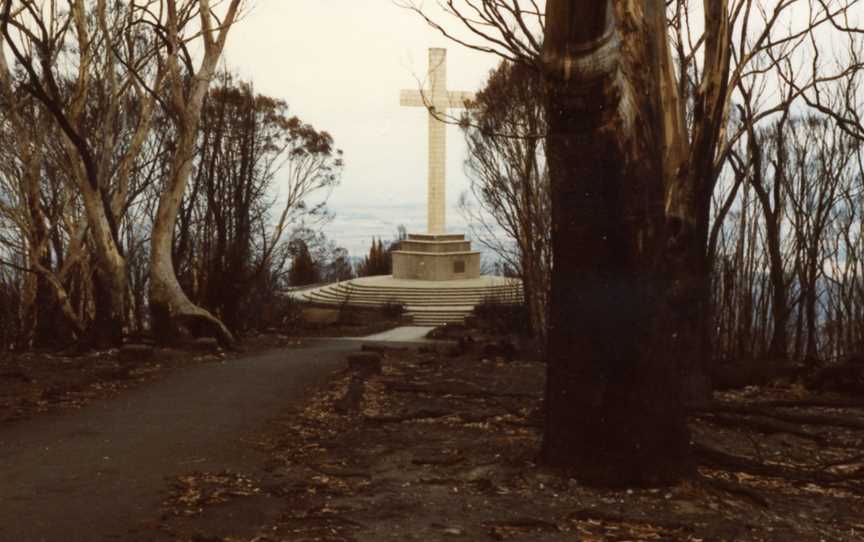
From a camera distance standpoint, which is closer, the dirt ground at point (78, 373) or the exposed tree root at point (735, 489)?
the exposed tree root at point (735, 489)

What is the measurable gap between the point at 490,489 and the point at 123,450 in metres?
3.07

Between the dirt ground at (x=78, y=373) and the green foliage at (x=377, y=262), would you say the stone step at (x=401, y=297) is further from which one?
the dirt ground at (x=78, y=373)

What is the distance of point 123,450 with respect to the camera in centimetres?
763

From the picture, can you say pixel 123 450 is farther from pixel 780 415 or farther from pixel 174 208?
pixel 174 208

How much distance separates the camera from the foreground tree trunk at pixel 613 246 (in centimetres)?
627

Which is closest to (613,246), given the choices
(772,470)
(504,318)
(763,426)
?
(772,470)

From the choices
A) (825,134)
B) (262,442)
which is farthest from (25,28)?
(825,134)

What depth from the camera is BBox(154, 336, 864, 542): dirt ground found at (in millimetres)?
5625

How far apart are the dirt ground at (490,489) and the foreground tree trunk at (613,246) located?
0.37 metres

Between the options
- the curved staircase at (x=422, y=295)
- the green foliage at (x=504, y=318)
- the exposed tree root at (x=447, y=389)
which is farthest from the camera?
the curved staircase at (x=422, y=295)

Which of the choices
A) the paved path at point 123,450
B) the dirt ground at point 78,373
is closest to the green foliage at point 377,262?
the dirt ground at point 78,373

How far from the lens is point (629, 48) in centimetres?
634

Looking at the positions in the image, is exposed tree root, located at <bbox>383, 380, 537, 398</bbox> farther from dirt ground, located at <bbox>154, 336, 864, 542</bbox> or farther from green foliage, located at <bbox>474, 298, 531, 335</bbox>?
green foliage, located at <bbox>474, 298, 531, 335</bbox>

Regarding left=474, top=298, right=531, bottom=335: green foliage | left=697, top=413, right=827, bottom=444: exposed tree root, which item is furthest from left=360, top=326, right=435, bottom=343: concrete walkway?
left=697, top=413, right=827, bottom=444: exposed tree root
